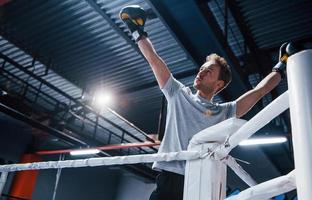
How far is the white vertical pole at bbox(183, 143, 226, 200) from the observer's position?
36.4 inches

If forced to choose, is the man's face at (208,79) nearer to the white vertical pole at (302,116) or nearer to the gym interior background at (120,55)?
the gym interior background at (120,55)

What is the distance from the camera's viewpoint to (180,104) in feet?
5.14

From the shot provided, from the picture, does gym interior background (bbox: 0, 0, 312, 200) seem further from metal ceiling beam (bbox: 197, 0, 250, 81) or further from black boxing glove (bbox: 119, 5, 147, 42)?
black boxing glove (bbox: 119, 5, 147, 42)

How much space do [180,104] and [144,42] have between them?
39 centimetres

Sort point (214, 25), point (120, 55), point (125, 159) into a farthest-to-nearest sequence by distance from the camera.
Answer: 1. point (120, 55)
2. point (214, 25)
3. point (125, 159)

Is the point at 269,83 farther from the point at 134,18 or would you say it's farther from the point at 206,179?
the point at 206,179

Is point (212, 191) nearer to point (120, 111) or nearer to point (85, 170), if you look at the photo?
point (120, 111)

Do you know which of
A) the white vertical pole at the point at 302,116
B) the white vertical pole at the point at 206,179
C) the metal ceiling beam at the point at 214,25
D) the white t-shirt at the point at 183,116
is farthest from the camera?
the metal ceiling beam at the point at 214,25

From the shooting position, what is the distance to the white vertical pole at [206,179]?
925 mm

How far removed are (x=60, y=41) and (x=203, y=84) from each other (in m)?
4.53

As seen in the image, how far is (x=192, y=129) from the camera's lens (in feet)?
4.91

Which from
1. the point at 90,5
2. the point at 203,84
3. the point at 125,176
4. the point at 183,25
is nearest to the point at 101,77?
the point at 90,5

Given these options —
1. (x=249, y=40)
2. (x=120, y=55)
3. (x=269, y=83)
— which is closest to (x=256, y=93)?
(x=269, y=83)

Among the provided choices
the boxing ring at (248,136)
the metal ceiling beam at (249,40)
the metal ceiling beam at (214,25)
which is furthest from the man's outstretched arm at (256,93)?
the metal ceiling beam at (249,40)
